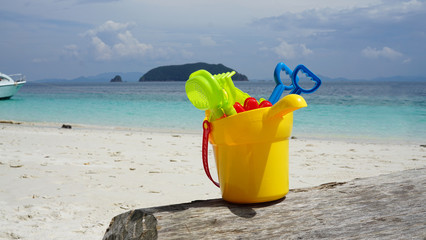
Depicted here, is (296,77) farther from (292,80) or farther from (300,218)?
(300,218)

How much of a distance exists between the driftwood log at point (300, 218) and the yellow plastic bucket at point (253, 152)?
8 cm

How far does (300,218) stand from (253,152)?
0.32m

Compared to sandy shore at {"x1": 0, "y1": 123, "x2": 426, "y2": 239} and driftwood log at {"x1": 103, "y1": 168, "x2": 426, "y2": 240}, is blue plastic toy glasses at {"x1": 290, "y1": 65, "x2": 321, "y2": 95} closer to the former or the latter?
driftwood log at {"x1": 103, "y1": 168, "x2": 426, "y2": 240}

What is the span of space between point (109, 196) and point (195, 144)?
3.46 metres

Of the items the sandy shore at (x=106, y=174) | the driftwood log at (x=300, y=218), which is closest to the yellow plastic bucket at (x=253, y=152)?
the driftwood log at (x=300, y=218)

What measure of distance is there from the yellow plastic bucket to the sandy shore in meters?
1.34

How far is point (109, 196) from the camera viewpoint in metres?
3.26

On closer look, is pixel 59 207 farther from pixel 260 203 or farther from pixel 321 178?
pixel 321 178

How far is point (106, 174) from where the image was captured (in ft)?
13.4

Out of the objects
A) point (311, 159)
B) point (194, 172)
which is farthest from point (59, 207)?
point (311, 159)

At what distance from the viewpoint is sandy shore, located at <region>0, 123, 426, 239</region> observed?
8.87 ft

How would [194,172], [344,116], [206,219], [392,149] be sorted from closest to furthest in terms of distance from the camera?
[206,219], [194,172], [392,149], [344,116]

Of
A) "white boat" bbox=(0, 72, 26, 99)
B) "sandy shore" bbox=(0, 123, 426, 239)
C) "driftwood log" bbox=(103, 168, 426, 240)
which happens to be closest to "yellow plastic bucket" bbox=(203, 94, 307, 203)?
"driftwood log" bbox=(103, 168, 426, 240)

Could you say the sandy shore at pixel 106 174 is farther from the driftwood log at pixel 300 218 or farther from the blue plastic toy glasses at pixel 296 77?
the blue plastic toy glasses at pixel 296 77
